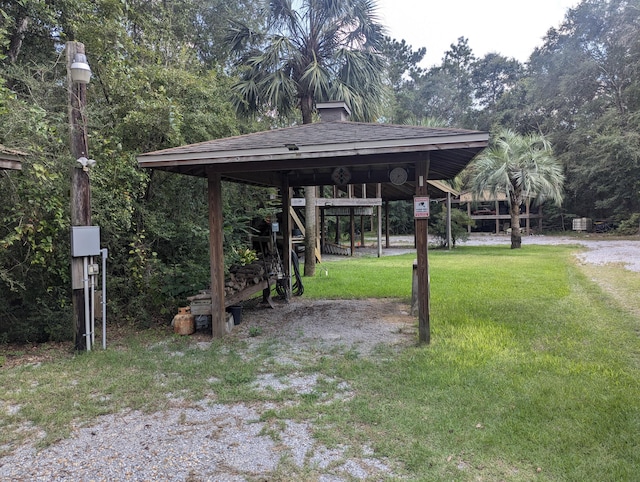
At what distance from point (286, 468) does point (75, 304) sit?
3.38 m

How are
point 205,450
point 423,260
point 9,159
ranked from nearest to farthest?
point 205,450 → point 9,159 → point 423,260

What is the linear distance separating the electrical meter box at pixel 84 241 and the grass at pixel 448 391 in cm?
114

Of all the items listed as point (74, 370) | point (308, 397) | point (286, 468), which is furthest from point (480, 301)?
point (74, 370)

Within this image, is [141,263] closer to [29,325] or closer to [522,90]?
[29,325]

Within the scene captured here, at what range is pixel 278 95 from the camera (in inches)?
370

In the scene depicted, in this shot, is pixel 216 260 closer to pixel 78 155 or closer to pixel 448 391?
pixel 78 155

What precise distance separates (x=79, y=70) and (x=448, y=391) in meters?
4.84

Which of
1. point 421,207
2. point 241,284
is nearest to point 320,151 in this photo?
point 421,207

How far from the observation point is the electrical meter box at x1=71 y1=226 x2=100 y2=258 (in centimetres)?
437

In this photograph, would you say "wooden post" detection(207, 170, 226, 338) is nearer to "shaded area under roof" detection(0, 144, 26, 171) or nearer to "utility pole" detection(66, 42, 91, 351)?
"utility pole" detection(66, 42, 91, 351)

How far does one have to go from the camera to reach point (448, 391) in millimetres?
3377

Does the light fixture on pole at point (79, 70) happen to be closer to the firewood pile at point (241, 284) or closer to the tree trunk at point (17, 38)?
the firewood pile at point (241, 284)

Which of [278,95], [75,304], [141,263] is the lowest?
[75,304]

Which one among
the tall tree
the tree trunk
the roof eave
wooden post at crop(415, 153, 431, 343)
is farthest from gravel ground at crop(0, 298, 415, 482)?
the tall tree
